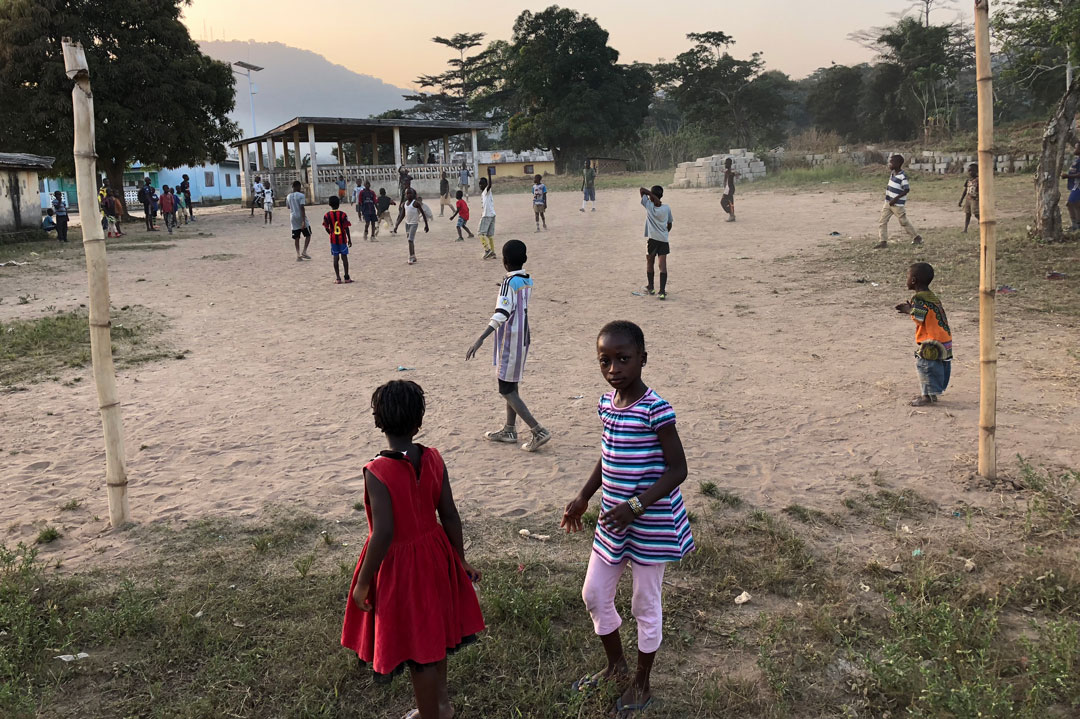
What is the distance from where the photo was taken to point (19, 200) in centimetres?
2253

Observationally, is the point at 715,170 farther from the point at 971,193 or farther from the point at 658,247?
the point at 658,247

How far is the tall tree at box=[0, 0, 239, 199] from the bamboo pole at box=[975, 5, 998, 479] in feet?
86.3

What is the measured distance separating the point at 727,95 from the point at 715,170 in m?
23.0

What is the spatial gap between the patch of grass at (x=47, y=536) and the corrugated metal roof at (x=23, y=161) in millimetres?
20860

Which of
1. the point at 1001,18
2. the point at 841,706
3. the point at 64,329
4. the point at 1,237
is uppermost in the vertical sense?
the point at 1001,18

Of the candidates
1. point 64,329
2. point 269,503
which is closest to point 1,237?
point 64,329

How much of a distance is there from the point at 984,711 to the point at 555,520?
2.34 m

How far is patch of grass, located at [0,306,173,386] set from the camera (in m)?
8.02

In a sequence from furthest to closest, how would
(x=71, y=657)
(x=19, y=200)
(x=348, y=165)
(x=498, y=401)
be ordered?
(x=348, y=165) < (x=19, y=200) < (x=498, y=401) < (x=71, y=657)

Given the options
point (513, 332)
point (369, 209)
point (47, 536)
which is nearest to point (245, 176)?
point (369, 209)

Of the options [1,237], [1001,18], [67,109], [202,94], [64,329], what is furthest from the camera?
[202,94]

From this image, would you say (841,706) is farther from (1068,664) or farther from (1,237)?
(1,237)

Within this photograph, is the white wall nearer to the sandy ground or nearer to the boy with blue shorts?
the sandy ground

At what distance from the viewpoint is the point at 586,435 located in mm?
5891
